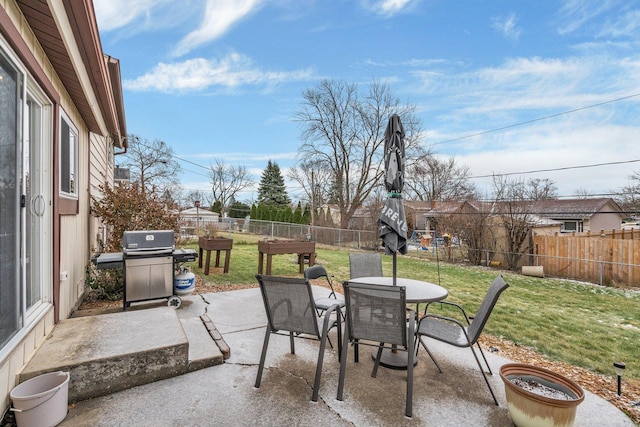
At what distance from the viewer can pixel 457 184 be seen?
25.0 metres

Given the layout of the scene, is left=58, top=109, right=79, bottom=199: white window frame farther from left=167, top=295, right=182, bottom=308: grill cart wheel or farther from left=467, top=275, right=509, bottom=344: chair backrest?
left=467, top=275, right=509, bottom=344: chair backrest

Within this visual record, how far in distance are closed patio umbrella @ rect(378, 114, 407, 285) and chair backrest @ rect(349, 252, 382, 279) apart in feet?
3.58

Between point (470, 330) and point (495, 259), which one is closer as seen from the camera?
point (470, 330)

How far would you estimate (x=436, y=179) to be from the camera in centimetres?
A: 2834

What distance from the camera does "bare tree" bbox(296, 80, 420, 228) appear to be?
830 inches

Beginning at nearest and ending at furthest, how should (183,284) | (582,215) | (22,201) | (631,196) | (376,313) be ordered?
1. (22,201)
2. (376,313)
3. (183,284)
4. (582,215)
5. (631,196)

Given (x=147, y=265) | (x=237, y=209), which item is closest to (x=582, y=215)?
(x=147, y=265)

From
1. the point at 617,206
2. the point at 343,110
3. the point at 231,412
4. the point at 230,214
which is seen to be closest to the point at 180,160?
the point at 230,214

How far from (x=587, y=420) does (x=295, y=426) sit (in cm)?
200

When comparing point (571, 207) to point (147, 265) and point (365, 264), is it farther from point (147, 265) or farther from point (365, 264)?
point (147, 265)

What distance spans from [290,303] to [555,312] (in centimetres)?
514

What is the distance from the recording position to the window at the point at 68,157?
11.4 ft

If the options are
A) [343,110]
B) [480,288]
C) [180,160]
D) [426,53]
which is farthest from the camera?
[180,160]

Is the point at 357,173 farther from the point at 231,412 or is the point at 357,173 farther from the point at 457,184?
the point at 231,412
